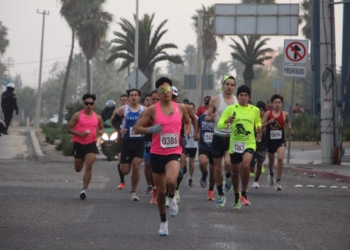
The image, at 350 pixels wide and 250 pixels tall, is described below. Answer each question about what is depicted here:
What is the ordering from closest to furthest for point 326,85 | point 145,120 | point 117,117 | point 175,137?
point 175,137 → point 145,120 → point 117,117 → point 326,85

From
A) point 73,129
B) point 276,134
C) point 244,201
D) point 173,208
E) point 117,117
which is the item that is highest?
point 117,117

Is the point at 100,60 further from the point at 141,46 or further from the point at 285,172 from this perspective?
the point at 285,172

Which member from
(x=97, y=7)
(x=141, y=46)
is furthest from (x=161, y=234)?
(x=97, y=7)

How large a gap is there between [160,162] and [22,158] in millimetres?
16619

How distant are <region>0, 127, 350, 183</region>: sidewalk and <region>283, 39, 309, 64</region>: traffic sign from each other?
9.51 feet

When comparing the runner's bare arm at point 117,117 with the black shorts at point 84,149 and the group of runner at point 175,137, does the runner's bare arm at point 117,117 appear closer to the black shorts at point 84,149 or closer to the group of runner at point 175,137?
the group of runner at point 175,137

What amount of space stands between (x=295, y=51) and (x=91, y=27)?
56301 mm

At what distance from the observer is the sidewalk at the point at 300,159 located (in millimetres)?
22891

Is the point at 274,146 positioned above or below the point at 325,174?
→ above

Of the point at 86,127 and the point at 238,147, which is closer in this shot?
the point at 238,147

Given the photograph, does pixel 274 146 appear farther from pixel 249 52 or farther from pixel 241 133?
pixel 249 52

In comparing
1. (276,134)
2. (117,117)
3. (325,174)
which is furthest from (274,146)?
(325,174)

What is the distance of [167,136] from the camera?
1123cm

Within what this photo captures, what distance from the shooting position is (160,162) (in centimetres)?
1125
